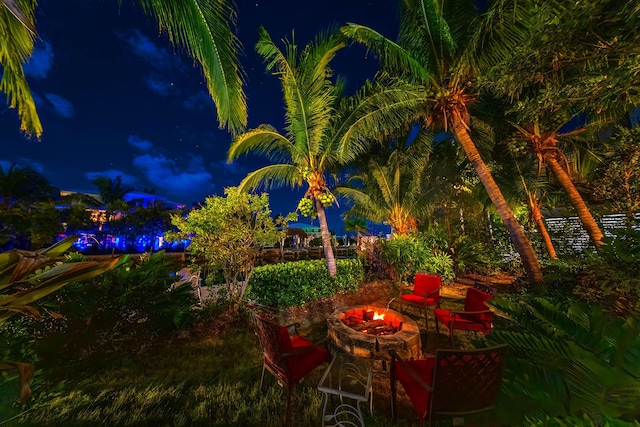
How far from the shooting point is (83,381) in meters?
2.91

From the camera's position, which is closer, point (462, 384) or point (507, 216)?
point (462, 384)

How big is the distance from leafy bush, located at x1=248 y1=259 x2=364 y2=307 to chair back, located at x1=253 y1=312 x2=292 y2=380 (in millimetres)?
2662

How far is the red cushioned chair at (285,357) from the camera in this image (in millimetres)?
2396

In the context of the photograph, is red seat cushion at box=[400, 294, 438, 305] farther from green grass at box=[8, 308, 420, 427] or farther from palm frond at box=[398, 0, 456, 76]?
palm frond at box=[398, 0, 456, 76]

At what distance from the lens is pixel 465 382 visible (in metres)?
1.90

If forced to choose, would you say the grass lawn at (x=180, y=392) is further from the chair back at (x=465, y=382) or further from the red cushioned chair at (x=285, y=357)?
the chair back at (x=465, y=382)

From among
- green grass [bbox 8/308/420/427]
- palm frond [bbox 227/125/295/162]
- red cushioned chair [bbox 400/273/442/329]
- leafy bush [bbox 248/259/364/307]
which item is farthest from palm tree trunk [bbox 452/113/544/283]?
green grass [bbox 8/308/420/427]

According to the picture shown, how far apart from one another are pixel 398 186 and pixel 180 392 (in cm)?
880

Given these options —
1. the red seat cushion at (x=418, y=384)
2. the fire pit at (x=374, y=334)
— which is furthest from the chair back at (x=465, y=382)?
the fire pit at (x=374, y=334)

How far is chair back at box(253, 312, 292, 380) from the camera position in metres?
2.41

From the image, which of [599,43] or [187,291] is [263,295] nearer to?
[187,291]

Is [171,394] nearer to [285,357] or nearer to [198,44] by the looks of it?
[285,357]

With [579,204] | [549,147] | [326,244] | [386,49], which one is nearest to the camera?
[386,49]

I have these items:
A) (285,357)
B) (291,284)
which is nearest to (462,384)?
(285,357)
